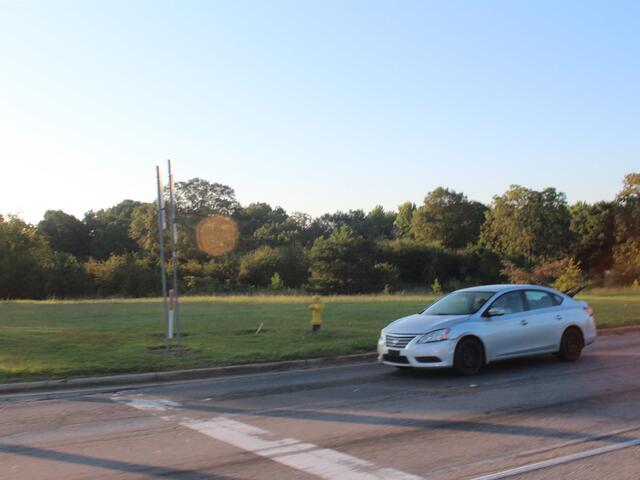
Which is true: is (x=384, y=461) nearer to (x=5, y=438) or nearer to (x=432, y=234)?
(x=5, y=438)

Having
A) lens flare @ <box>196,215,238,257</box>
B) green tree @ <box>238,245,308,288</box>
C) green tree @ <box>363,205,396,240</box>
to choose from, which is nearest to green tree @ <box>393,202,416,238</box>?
green tree @ <box>363,205,396,240</box>

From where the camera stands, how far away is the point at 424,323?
1030 cm

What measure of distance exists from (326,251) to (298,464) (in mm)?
59235

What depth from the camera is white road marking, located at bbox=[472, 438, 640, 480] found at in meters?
5.15

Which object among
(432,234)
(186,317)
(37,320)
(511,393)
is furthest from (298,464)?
(432,234)

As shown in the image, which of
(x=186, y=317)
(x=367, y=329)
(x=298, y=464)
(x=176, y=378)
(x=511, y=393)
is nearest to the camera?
(x=298, y=464)

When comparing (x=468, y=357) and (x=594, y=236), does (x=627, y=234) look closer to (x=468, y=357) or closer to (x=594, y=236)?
(x=594, y=236)

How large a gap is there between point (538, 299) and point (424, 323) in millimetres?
2488

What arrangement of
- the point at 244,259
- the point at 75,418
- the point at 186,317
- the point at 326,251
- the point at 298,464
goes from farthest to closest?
1. the point at 244,259
2. the point at 326,251
3. the point at 186,317
4. the point at 75,418
5. the point at 298,464

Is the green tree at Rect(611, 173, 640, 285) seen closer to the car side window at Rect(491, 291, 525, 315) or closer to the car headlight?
the car side window at Rect(491, 291, 525, 315)

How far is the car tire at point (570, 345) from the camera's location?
11.3 metres

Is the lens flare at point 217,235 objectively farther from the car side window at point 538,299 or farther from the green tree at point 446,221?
the car side window at point 538,299

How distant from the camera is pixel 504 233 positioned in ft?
253

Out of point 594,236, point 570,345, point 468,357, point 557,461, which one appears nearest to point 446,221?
point 594,236
